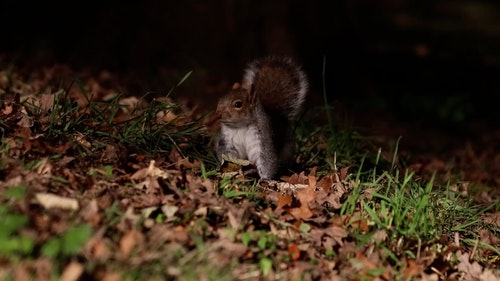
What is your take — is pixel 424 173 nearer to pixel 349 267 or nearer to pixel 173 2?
pixel 349 267

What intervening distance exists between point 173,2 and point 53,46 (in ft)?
5.39

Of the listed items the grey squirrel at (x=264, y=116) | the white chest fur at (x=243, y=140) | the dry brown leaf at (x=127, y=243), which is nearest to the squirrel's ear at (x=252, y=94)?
the grey squirrel at (x=264, y=116)

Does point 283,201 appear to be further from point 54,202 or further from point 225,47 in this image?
point 225,47

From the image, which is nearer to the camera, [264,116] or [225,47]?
[264,116]

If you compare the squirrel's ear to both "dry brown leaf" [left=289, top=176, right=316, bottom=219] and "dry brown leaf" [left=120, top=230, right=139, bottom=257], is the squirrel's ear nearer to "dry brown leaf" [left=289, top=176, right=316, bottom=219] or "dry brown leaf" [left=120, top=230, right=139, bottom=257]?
"dry brown leaf" [left=289, top=176, right=316, bottom=219]

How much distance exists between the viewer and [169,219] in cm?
312

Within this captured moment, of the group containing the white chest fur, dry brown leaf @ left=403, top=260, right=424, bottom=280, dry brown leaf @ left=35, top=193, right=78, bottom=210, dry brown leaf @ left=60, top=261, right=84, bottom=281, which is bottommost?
dry brown leaf @ left=403, top=260, right=424, bottom=280

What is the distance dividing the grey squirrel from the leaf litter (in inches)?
7.1

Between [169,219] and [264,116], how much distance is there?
138 cm

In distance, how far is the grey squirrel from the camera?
4172 mm

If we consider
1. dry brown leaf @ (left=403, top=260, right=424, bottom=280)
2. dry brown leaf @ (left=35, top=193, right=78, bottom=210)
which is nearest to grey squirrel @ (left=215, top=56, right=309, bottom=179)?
dry brown leaf @ (left=403, top=260, right=424, bottom=280)

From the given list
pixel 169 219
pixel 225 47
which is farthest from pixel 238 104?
pixel 225 47

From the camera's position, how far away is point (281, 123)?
4504 millimetres

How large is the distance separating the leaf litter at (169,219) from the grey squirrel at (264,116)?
18cm
